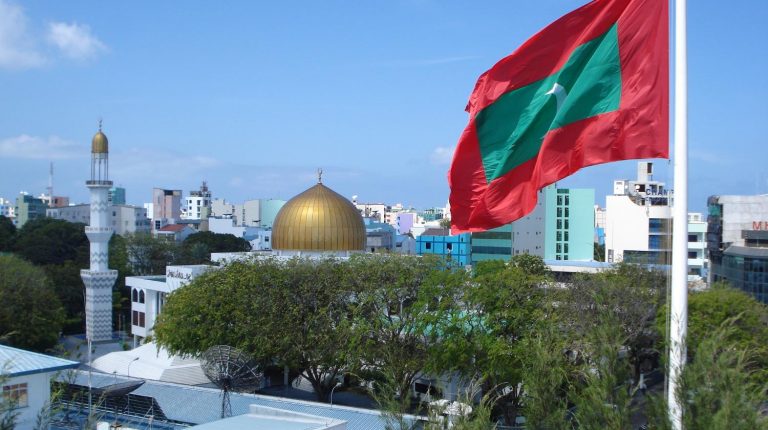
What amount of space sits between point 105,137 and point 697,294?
37564mm

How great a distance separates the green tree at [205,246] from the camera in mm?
63500

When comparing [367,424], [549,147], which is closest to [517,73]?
[549,147]

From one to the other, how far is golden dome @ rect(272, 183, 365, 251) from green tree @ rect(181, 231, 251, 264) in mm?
23321

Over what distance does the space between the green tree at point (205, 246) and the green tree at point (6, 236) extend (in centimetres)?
1518

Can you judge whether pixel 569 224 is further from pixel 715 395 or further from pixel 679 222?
pixel 715 395

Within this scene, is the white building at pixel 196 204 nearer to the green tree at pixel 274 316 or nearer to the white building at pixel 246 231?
the white building at pixel 246 231

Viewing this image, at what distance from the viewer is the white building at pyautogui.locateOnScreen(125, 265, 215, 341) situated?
4050 cm

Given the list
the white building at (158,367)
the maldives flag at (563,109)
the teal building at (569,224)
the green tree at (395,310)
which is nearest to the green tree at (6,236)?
the white building at (158,367)

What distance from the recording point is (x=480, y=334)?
22.7 meters

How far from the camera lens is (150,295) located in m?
43.7

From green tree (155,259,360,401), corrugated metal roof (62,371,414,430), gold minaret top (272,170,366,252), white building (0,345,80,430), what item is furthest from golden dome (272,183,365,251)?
white building (0,345,80,430)

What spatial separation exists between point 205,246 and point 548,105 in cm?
5905

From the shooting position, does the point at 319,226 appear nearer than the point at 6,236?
Yes

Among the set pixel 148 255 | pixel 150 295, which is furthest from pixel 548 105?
pixel 148 255
